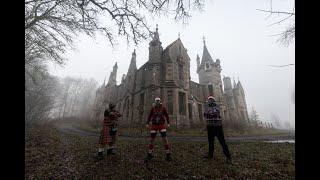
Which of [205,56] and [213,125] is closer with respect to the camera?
[213,125]

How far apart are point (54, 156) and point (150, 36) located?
258 inches

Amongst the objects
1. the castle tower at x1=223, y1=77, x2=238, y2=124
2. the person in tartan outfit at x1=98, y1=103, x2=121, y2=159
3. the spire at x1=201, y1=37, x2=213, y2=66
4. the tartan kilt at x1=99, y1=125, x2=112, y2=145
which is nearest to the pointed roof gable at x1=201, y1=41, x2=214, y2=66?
the spire at x1=201, y1=37, x2=213, y2=66

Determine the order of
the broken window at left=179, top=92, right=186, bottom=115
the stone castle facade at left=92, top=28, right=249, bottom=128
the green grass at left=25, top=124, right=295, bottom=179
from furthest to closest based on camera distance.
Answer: the broken window at left=179, top=92, right=186, bottom=115 → the stone castle facade at left=92, top=28, right=249, bottom=128 → the green grass at left=25, top=124, right=295, bottom=179

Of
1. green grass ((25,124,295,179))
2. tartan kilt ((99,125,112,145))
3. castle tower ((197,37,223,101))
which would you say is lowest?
green grass ((25,124,295,179))

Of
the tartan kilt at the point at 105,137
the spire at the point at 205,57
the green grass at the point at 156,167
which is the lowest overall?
the green grass at the point at 156,167

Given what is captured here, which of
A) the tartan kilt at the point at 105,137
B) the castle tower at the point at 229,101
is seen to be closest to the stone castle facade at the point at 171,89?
the castle tower at the point at 229,101

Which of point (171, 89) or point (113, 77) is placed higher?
point (113, 77)

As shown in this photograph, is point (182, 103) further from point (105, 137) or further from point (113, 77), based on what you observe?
point (113, 77)

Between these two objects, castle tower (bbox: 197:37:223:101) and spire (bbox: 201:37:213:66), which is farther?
spire (bbox: 201:37:213:66)

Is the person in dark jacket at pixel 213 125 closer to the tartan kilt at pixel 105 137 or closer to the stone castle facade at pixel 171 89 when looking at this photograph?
the tartan kilt at pixel 105 137

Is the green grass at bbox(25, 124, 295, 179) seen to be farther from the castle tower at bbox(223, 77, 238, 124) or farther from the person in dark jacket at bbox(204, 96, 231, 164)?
the castle tower at bbox(223, 77, 238, 124)

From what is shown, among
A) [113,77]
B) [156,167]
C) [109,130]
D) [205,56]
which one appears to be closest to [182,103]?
[205,56]
